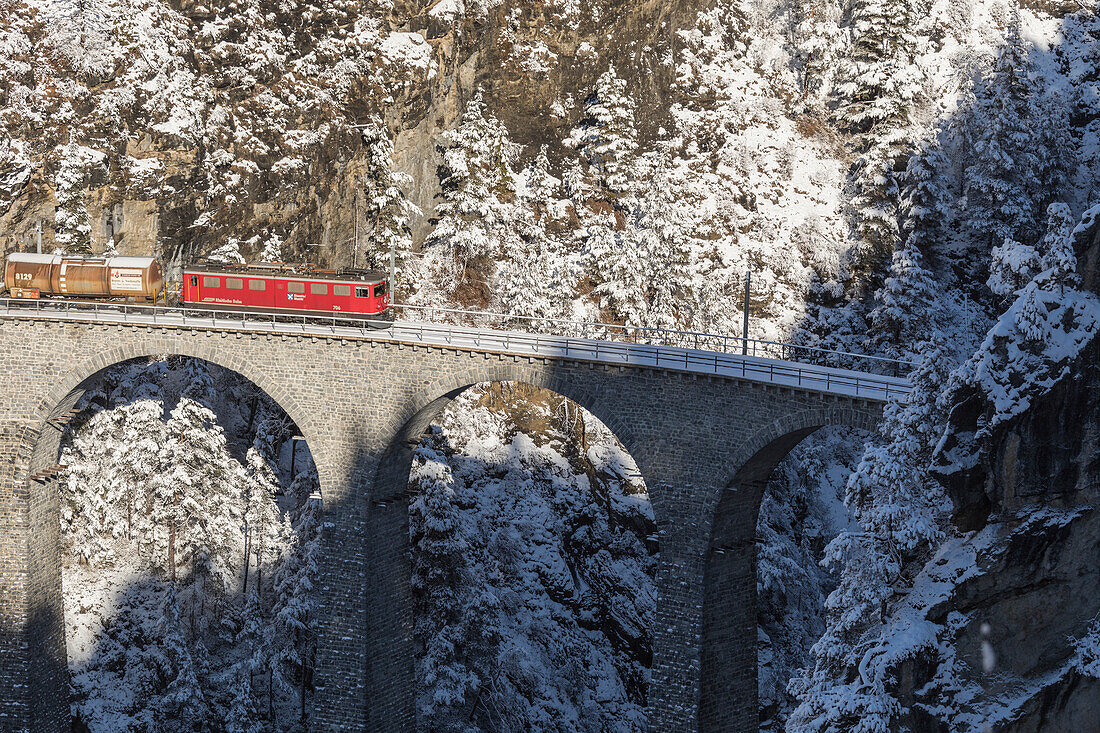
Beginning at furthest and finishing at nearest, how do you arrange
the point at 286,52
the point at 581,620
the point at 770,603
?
the point at 286,52 → the point at 581,620 → the point at 770,603

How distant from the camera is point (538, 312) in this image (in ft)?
174

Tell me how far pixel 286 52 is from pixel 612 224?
23661 millimetres

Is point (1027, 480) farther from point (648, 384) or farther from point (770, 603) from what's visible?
point (770, 603)

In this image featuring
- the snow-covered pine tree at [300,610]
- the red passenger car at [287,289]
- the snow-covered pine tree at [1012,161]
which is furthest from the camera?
the snow-covered pine tree at [1012,161]

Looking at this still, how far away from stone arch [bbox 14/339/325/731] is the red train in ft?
11.1

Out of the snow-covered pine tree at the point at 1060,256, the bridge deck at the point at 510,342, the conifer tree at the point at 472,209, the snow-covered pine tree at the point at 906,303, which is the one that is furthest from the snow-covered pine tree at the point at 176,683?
the snow-covered pine tree at the point at 1060,256

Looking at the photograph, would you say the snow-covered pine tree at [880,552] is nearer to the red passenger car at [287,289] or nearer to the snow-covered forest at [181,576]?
the red passenger car at [287,289]

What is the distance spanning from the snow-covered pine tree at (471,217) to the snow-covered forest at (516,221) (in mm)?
230

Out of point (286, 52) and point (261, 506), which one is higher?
point (286, 52)

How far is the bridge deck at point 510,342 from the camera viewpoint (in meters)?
33.5

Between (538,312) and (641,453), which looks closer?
(641,453)

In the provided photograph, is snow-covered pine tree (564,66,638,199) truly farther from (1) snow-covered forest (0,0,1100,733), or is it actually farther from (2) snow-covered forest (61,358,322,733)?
(2) snow-covered forest (61,358,322,733)

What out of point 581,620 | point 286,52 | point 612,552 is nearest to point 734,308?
point 612,552

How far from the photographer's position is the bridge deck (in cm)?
3347
